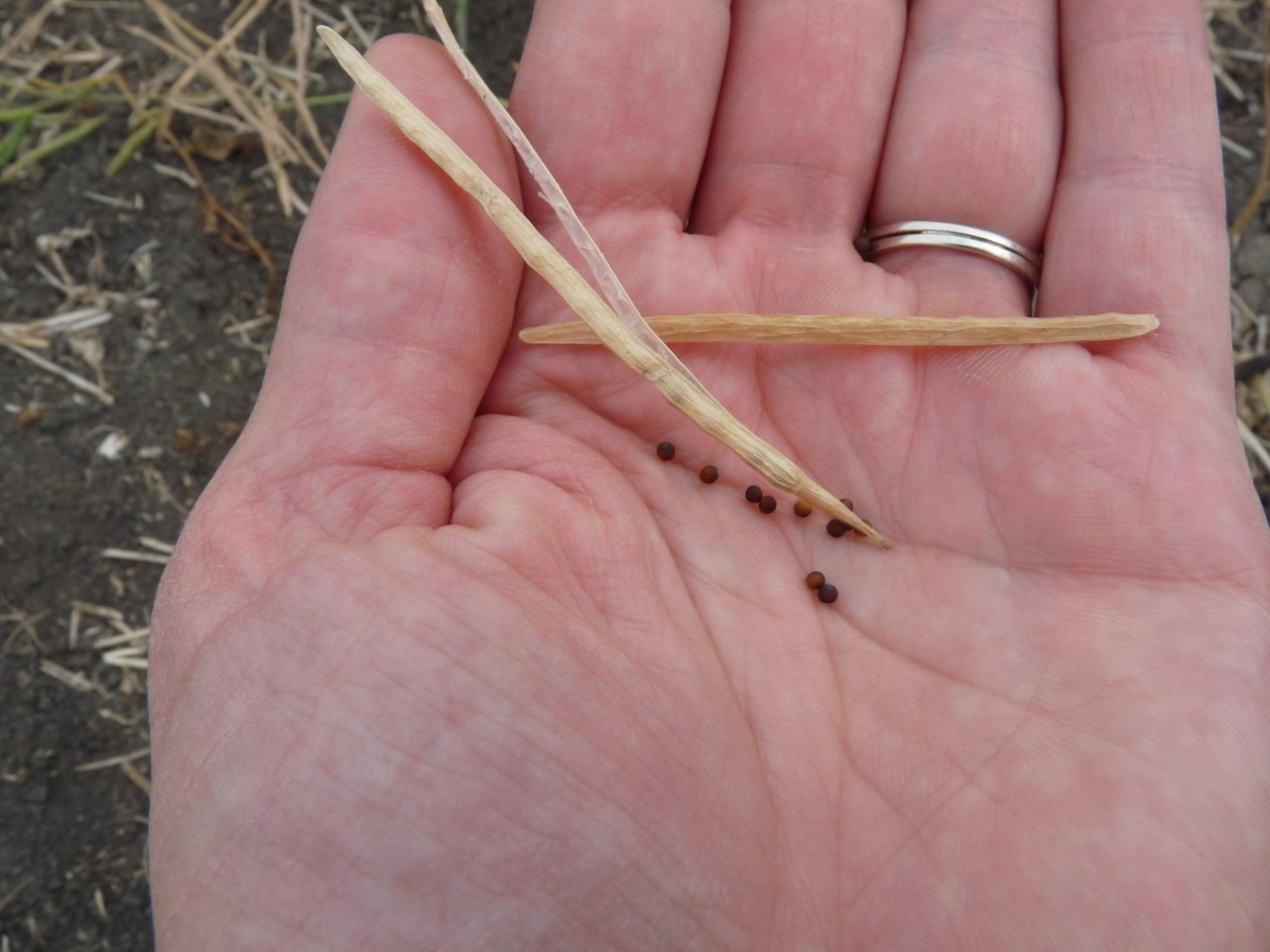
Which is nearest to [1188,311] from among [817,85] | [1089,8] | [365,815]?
[1089,8]

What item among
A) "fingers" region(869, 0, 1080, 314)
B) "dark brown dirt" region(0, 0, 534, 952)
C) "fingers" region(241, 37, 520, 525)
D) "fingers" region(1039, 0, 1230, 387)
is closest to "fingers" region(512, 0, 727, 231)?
"fingers" region(241, 37, 520, 525)

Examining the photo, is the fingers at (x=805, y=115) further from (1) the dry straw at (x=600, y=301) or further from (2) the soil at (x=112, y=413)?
(2) the soil at (x=112, y=413)

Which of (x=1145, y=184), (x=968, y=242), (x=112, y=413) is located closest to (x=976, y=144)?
(x=968, y=242)

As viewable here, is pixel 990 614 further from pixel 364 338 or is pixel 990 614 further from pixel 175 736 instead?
pixel 175 736

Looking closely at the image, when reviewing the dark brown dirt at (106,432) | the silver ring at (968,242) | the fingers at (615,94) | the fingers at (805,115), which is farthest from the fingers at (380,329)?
the dark brown dirt at (106,432)

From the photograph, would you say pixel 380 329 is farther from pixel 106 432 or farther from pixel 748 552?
pixel 106 432

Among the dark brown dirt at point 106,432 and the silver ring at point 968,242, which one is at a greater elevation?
the silver ring at point 968,242
